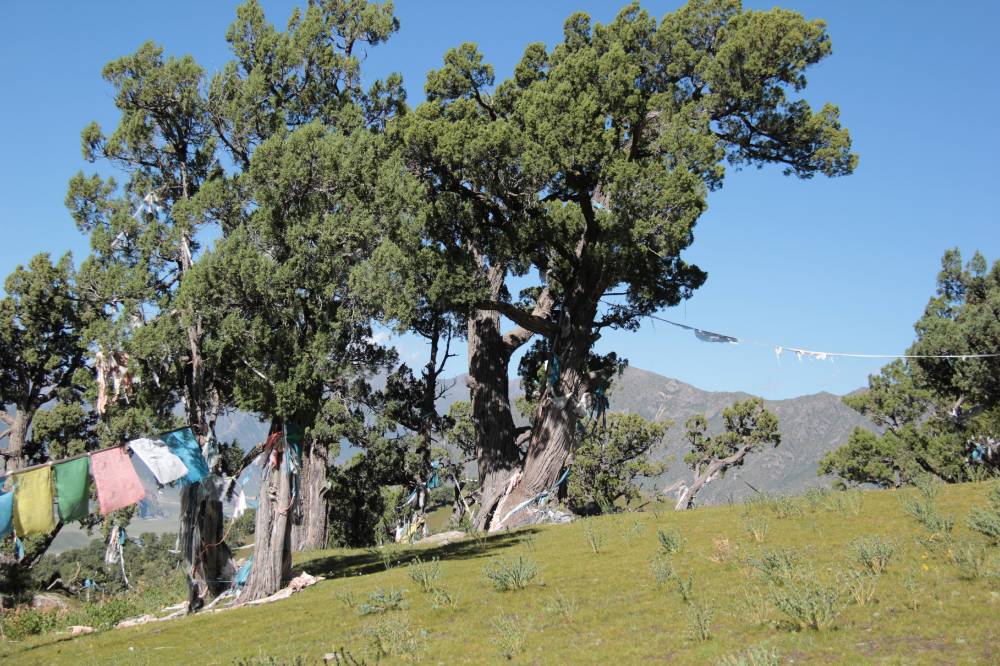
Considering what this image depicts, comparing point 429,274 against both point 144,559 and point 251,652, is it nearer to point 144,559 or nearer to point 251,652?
point 251,652

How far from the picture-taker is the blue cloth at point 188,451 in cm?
1357

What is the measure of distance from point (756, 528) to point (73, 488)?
10.4m

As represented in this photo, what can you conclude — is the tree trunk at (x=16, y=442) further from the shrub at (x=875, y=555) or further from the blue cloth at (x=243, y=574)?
the shrub at (x=875, y=555)

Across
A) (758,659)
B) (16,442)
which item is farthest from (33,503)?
(16,442)

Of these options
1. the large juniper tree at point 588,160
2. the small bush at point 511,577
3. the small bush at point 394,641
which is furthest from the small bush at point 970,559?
the large juniper tree at point 588,160

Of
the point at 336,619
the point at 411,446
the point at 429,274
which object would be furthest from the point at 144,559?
the point at 336,619

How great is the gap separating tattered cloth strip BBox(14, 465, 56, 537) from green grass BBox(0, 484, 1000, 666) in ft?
5.85

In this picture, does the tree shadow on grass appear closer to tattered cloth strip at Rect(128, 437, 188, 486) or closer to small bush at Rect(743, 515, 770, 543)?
tattered cloth strip at Rect(128, 437, 188, 486)

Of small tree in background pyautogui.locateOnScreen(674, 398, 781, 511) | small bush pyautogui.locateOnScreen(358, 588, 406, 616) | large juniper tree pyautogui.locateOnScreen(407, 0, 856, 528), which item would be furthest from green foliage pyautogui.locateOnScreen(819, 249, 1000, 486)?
small bush pyautogui.locateOnScreen(358, 588, 406, 616)

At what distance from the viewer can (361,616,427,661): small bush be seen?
25.9 feet

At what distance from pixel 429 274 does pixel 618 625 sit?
12.4 metres

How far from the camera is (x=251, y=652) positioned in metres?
9.31

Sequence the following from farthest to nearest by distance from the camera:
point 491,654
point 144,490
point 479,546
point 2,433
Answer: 1. point 2,433
2. point 479,546
3. point 144,490
4. point 491,654

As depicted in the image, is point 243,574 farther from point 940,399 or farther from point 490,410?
point 940,399
